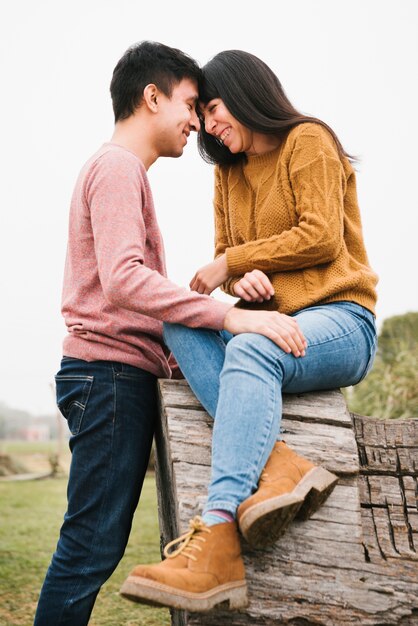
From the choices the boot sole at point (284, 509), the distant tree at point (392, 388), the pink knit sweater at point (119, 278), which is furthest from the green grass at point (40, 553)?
the distant tree at point (392, 388)

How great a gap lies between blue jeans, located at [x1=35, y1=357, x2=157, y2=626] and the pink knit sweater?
0.09 metres

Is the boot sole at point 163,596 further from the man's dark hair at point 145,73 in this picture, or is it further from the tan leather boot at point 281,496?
the man's dark hair at point 145,73

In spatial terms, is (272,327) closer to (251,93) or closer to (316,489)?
(316,489)

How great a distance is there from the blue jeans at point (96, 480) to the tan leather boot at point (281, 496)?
1.94 feet

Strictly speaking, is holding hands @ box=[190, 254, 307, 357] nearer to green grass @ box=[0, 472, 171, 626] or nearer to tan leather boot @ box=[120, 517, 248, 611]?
tan leather boot @ box=[120, 517, 248, 611]

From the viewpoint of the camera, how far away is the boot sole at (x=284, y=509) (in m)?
1.86

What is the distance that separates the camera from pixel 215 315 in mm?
2291

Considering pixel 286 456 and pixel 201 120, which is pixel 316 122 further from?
pixel 286 456

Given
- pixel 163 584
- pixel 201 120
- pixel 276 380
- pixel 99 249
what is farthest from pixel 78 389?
pixel 201 120

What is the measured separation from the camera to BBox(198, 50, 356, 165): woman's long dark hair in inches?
107

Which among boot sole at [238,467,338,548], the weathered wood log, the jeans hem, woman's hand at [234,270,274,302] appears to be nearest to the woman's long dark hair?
woman's hand at [234,270,274,302]

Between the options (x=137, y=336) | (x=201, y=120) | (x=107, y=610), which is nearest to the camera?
(x=137, y=336)

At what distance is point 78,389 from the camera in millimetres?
2469

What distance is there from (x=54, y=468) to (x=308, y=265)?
979 centimetres
